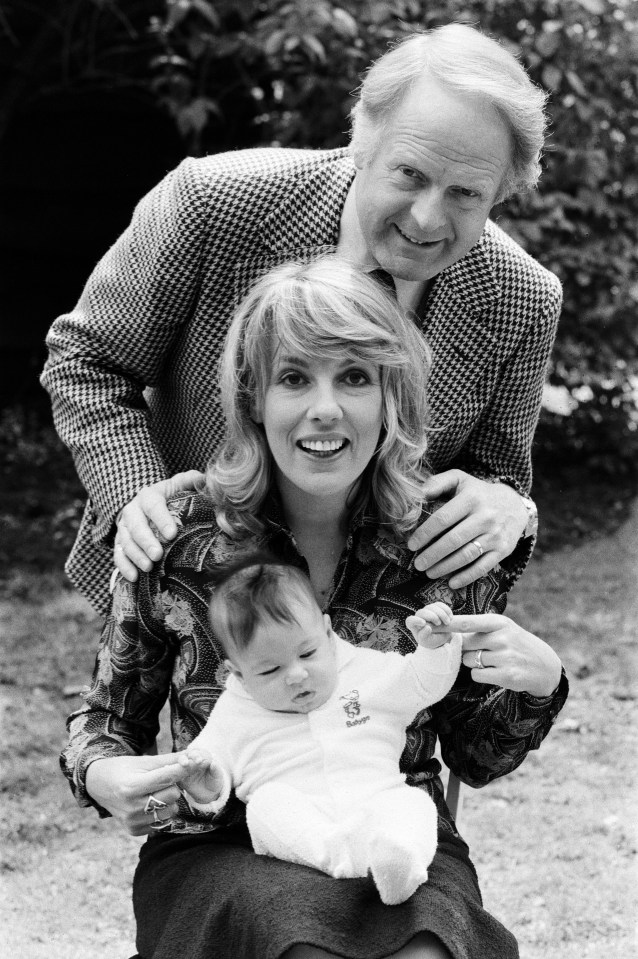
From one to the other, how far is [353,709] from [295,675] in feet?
0.44

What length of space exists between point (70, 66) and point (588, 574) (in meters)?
4.21

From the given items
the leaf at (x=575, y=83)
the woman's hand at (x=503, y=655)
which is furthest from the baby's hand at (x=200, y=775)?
the leaf at (x=575, y=83)

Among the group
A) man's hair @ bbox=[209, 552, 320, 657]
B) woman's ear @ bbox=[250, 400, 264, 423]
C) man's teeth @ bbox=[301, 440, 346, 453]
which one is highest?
man's teeth @ bbox=[301, 440, 346, 453]

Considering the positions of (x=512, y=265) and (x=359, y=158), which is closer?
(x=359, y=158)

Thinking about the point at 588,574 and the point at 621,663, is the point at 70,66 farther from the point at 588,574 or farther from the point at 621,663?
the point at 621,663

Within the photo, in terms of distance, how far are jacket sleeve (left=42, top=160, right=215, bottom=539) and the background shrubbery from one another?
2947 mm

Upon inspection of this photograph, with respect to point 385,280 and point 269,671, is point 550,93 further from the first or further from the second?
point 269,671

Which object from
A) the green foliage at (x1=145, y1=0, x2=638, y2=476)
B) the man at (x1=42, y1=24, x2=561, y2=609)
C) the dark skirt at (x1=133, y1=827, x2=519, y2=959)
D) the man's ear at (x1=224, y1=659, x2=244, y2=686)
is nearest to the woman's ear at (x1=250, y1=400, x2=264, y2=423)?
the man at (x1=42, y1=24, x2=561, y2=609)

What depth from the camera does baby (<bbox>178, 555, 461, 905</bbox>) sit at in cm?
192

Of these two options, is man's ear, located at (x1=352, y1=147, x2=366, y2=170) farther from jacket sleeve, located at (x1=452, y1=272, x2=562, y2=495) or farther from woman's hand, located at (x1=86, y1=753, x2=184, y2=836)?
woman's hand, located at (x1=86, y1=753, x2=184, y2=836)

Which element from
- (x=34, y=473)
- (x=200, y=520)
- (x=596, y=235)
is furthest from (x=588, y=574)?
(x=200, y=520)

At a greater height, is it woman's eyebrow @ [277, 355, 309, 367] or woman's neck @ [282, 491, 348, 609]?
woman's eyebrow @ [277, 355, 309, 367]

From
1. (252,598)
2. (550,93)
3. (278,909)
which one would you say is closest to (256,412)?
(252,598)

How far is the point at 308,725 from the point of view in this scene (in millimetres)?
2027
